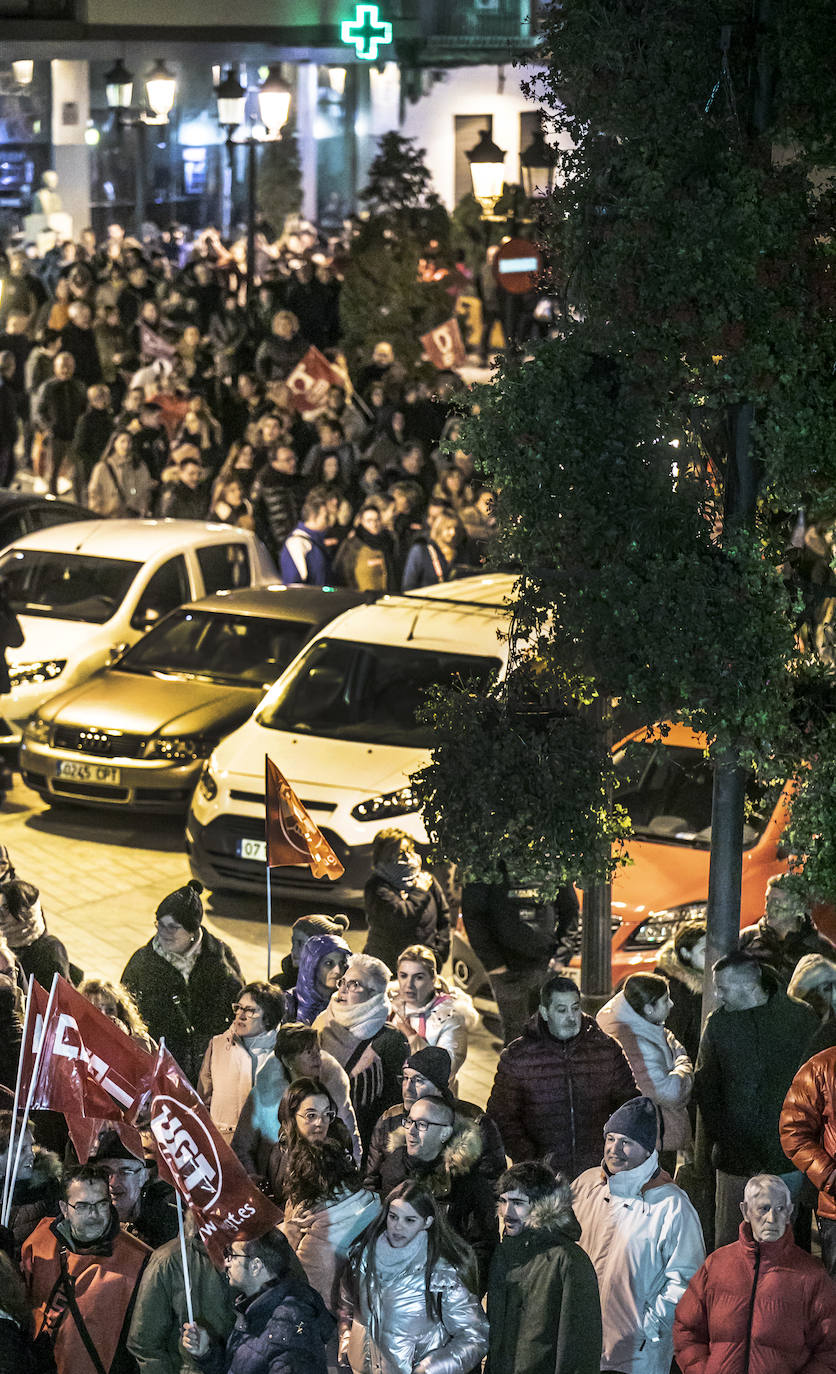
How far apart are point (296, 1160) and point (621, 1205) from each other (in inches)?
43.0

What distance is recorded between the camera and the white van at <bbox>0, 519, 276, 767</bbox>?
1605cm

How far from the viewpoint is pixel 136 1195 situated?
288 inches

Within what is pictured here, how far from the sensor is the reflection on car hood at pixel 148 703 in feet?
48.4

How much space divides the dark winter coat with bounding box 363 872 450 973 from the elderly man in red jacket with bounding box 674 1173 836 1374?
390 cm

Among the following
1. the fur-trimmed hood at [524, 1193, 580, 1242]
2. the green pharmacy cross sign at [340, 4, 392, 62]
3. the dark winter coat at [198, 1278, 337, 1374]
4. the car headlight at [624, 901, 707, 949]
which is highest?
the green pharmacy cross sign at [340, 4, 392, 62]

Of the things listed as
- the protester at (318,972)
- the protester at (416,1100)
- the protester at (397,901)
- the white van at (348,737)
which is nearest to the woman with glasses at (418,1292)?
the protester at (416,1100)

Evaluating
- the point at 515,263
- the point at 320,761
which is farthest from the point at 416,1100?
the point at 515,263

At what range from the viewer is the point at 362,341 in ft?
81.4

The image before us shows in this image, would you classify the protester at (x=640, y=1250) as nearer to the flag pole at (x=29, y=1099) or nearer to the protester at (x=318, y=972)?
the flag pole at (x=29, y=1099)

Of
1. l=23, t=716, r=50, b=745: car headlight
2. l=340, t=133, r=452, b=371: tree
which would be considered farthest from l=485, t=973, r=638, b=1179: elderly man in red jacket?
l=340, t=133, r=452, b=371: tree

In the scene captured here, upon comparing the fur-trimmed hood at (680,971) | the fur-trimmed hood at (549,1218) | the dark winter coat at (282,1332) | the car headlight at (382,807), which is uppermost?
the fur-trimmed hood at (549,1218)

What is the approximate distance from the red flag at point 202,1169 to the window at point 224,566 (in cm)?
1039

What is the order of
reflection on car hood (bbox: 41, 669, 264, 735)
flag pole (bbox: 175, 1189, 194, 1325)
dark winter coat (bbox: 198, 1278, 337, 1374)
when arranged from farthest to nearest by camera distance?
1. reflection on car hood (bbox: 41, 669, 264, 735)
2. flag pole (bbox: 175, 1189, 194, 1325)
3. dark winter coat (bbox: 198, 1278, 337, 1374)

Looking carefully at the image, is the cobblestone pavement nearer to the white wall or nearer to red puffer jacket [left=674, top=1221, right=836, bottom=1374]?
red puffer jacket [left=674, top=1221, right=836, bottom=1374]
